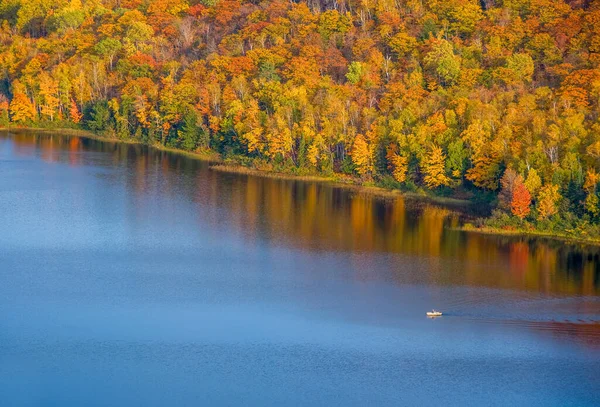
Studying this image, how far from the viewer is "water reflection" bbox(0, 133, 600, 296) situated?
122 feet

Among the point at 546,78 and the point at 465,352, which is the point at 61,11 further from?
the point at 465,352

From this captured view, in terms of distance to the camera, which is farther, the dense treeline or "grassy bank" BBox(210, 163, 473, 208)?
"grassy bank" BBox(210, 163, 473, 208)

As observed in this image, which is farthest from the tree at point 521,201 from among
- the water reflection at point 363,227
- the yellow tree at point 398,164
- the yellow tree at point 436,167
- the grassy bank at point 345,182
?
the yellow tree at point 398,164

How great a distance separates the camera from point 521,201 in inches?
Result: 1700

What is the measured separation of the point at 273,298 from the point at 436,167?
19423 millimetres

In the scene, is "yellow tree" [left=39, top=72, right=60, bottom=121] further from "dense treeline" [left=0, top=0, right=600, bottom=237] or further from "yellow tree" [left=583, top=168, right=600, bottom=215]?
"yellow tree" [left=583, top=168, right=600, bottom=215]

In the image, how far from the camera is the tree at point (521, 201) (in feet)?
142

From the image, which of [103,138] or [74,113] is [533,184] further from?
[74,113]

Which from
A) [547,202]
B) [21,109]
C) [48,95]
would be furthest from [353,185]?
[21,109]

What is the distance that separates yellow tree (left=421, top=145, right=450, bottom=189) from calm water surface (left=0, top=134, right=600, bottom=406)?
2.03 m

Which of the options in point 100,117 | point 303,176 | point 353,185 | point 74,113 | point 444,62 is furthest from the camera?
point 74,113

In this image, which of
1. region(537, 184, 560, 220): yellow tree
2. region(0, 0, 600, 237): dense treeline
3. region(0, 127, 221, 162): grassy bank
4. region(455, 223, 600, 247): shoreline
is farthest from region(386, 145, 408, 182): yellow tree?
region(0, 127, 221, 162): grassy bank

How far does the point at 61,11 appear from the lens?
83.8m

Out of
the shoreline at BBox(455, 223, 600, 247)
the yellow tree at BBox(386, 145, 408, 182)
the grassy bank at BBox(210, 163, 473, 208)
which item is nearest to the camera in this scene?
the shoreline at BBox(455, 223, 600, 247)
